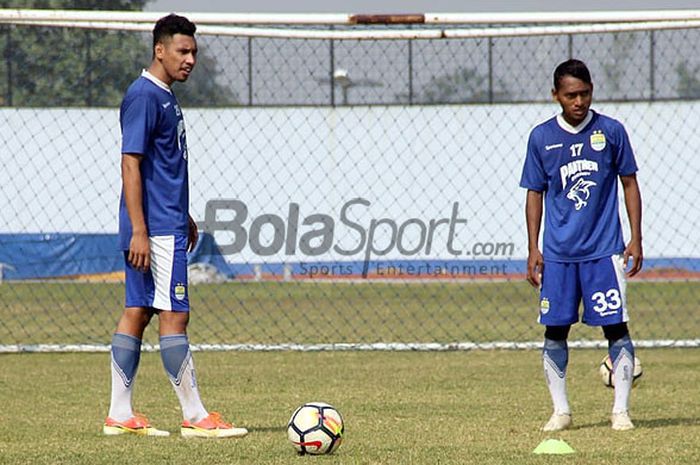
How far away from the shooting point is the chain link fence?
20391 mm

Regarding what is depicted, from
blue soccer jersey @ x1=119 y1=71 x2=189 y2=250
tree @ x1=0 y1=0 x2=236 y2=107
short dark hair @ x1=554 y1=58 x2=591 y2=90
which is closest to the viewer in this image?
blue soccer jersey @ x1=119 y1=71 x2=189 y2=250

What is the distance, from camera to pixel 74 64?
20000 mm

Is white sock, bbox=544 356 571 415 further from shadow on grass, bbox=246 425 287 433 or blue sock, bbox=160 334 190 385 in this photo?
blue sock, bbox=160 334 190 385

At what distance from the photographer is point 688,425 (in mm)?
6859

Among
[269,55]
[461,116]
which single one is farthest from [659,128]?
[269,55]


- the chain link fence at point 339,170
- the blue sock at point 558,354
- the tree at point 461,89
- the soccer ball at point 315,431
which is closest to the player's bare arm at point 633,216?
the blue sock at point 558,354

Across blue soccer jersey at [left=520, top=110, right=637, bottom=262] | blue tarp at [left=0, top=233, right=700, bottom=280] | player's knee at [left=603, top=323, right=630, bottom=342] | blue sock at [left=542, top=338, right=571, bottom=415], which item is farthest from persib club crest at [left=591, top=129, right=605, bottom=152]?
blue tarp at [left=0, top=233, right=700, bottom=280]

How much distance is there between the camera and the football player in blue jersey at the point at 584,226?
22.1 ft

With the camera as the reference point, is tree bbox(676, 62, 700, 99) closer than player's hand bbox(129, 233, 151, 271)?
No

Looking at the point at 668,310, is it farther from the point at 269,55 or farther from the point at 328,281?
the point at 328,281

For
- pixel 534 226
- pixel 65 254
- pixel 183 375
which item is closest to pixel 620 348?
pixel 534 226

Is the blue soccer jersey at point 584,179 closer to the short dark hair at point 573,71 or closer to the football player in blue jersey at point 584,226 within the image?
the football player in blue jersey at point 584,226

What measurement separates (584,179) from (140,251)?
222 centimetres

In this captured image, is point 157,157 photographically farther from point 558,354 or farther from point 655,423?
point 655,423
